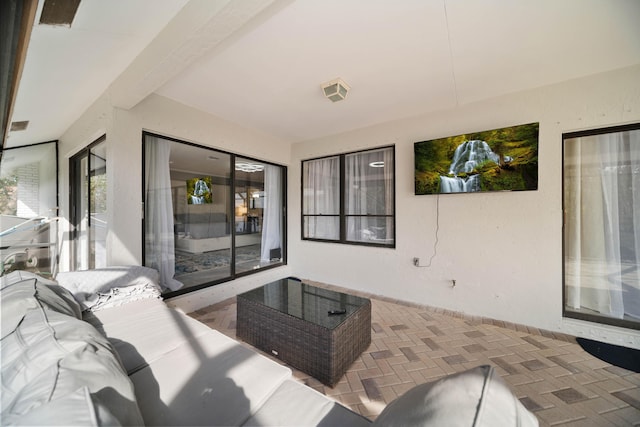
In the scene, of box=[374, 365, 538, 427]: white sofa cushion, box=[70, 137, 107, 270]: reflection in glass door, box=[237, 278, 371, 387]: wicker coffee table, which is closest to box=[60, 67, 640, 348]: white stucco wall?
box=[70, 137, 107, 270]: reflection in glass door

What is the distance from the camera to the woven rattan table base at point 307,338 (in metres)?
1.68

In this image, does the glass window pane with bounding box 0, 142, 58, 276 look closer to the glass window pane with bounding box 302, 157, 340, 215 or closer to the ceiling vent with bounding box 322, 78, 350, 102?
the glass window pane with bounding box 302, 157, 340, 215

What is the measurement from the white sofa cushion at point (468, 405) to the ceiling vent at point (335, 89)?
8.13 feet


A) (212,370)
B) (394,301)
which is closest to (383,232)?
(394,301)

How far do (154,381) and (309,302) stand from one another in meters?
1.26

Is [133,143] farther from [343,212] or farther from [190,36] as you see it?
[343,212]

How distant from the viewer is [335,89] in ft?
7.91

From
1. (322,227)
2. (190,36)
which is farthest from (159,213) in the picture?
(322,227)

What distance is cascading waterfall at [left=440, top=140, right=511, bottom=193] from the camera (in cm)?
270

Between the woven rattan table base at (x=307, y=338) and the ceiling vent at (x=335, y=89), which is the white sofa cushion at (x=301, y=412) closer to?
the woven rattan table base at (x=307, y=338)

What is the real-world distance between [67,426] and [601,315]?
3.93 metres

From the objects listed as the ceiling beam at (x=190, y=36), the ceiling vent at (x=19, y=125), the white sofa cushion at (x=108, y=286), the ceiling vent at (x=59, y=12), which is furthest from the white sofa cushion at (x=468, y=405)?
the ceiling vent at (x=19, y=125)

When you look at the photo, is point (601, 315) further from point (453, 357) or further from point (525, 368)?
point (453, 357)

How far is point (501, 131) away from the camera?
263cm
